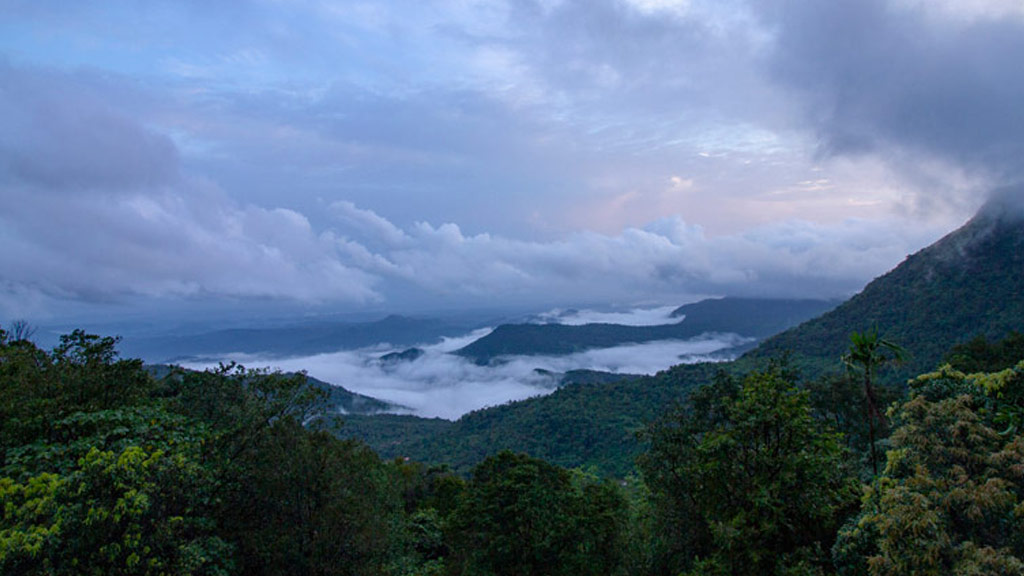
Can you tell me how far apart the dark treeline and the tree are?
6cm

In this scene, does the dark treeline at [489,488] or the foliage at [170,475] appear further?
the dark treeline at [489,488]

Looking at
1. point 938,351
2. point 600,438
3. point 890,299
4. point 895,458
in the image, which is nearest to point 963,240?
point 890,299

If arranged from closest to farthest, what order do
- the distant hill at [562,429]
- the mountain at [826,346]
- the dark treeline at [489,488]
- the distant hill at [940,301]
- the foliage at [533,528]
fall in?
the dark treeline at [489,488], the foliage at [533,528], the distant hill at [940,301], the mountain at [826,346], the distant hill at [562,429]

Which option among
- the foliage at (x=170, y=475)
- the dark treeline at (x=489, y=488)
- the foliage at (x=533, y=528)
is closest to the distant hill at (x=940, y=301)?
the foliage at (x=533, y=528)

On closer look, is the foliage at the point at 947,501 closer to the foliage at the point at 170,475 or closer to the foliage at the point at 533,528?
the foliage at the point at 533,528

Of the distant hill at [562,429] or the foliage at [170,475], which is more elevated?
the foliage at [170,475]

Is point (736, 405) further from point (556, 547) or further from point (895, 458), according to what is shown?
point (556, 547)

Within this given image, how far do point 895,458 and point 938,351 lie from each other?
82.7 meters

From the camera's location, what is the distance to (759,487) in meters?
14.4

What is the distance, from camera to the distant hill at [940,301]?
79188mm

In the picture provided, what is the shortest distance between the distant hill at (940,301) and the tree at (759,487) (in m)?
66.5

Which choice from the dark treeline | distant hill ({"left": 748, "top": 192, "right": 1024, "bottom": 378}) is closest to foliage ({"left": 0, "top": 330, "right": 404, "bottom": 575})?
the dark treeline

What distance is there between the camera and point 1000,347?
38156 millimetres

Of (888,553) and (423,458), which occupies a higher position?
(888,553)
